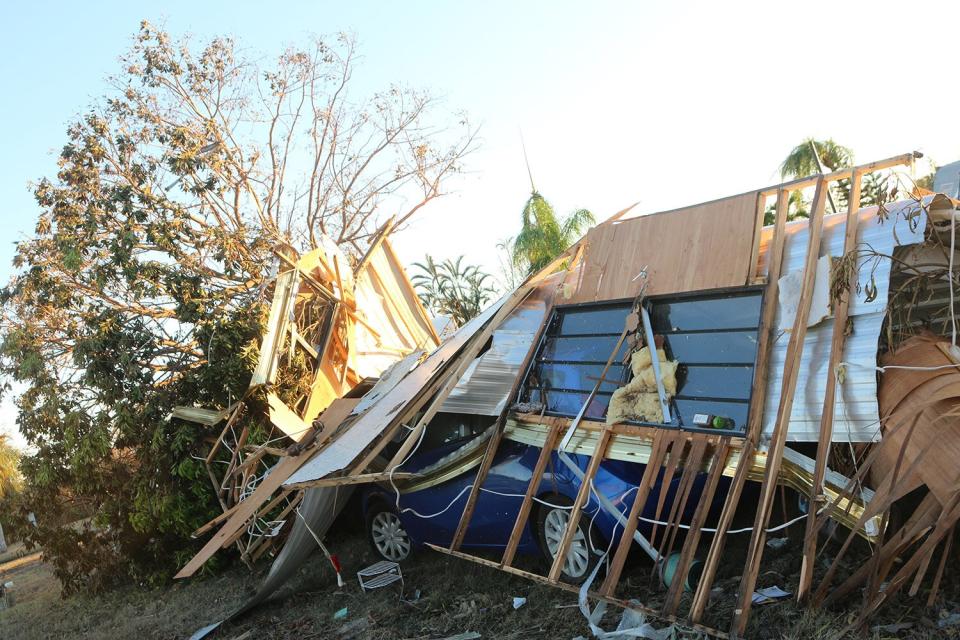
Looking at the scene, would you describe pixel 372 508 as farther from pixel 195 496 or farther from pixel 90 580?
pixel 90 580

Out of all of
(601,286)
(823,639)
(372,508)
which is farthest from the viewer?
(372,508)

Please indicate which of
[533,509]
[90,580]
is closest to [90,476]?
[90,580]

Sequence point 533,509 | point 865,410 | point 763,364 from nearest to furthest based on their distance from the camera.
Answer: point 865,410, point 763,364, point 533,509

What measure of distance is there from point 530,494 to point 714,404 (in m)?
1.53

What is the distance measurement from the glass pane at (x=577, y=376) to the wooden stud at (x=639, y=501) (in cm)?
77

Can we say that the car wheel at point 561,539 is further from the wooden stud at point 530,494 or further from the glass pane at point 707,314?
the glass pane at point 707,314

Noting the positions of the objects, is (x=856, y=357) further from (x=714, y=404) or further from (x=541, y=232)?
(x=541, y=232)

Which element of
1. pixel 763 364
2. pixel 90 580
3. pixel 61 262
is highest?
pixel 61 262

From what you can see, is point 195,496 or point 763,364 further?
point 195,496

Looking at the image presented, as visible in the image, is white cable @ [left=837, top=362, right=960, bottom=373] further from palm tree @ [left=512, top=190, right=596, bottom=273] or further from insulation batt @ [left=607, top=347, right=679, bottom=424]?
palm tree @ [left=512, top=190, right=596, bottom=273]

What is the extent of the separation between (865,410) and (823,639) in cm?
131

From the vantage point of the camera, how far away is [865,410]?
4.32m

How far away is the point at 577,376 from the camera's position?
6.11 m

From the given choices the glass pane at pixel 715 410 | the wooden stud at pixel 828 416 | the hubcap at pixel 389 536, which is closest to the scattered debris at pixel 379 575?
the hubcap at pixel 389 536
